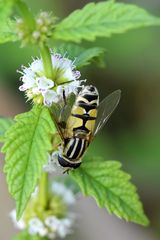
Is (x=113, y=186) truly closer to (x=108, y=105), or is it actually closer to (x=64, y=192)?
(x=108, y=105)

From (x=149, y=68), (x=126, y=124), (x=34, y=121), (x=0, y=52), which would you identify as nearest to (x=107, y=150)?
(x=126, y=124)

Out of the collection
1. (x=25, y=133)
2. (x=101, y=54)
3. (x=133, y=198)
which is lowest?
(x=133, y=198)

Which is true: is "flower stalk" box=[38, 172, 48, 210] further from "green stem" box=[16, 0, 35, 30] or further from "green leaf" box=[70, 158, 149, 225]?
→ "green stem" box=[16, 0, 35, 30]

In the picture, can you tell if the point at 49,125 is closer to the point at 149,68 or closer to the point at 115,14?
the point at 115,14

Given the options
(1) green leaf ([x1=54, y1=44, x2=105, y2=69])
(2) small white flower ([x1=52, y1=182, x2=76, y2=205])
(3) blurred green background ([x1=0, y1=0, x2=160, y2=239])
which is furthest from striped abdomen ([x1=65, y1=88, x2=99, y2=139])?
(3) blurred green background ([x1=0, y1=0, x2=160, y2=239])

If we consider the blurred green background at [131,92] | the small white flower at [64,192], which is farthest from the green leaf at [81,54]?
the blurred green background at [131,92]

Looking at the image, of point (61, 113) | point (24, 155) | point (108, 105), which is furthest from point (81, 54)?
point (24, 155)
